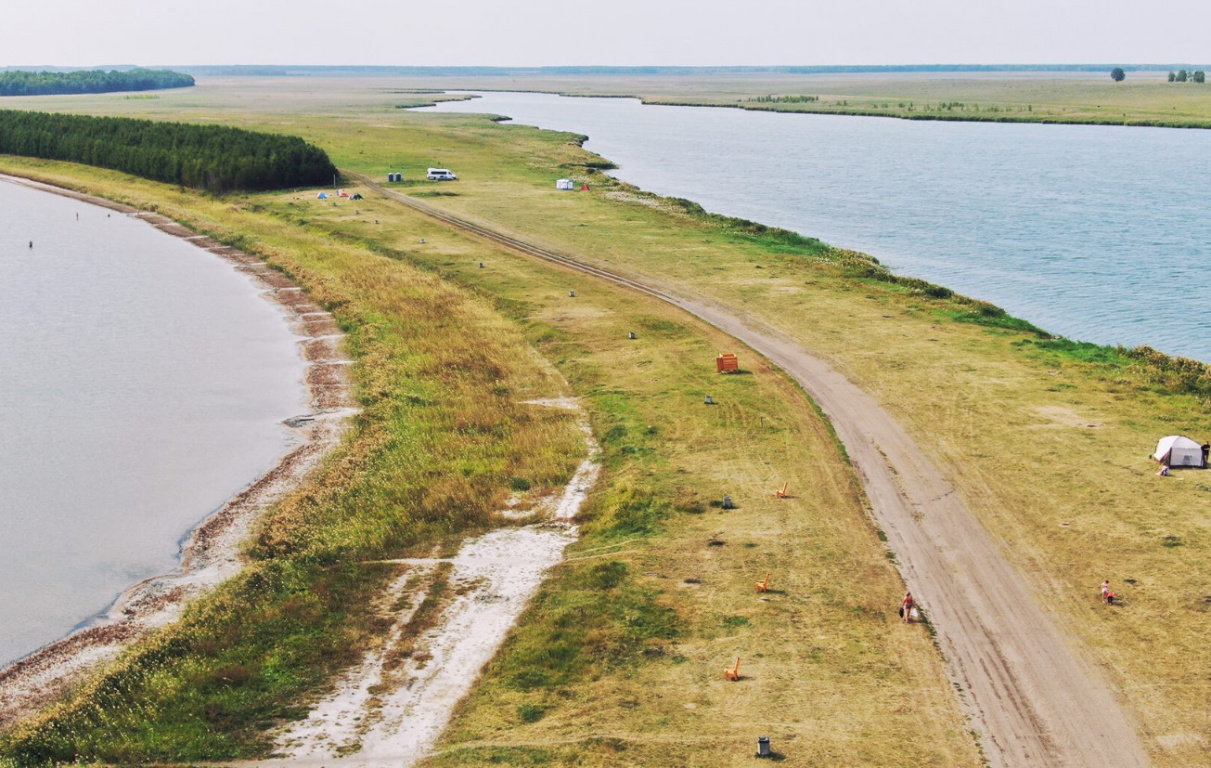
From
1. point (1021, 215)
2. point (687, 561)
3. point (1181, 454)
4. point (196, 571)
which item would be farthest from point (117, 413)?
point (1021, 215)

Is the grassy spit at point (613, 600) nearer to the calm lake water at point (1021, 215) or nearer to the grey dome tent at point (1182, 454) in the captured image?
the grey dome tent at point (1182, 454)

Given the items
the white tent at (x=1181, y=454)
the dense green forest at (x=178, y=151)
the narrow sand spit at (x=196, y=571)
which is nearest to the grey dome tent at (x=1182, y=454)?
the white tent at (x=1181, y=454)

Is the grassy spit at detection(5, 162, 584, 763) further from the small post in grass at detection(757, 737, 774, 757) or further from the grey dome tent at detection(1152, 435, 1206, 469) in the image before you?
the grey dome tent at detection(1152, 435, 1206, 469)

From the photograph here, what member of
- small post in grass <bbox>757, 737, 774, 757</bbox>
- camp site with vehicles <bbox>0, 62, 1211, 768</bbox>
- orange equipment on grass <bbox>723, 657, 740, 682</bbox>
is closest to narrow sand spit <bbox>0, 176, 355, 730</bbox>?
camp site with vehicles <bbox>0, 62, 1211, 768</bbox>

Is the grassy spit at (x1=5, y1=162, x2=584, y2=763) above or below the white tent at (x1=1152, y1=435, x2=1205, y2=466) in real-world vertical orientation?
below

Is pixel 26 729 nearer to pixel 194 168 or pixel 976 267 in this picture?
pixel 976 267

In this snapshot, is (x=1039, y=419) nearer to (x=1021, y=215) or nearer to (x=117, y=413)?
(x=117, y=413)

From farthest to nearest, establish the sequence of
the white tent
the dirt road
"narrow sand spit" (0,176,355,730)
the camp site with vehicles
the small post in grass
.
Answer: the white tent, "narrow sand spit" (0,176,355,730), the camp site with vehicles, the dirt road, the small post in grass
